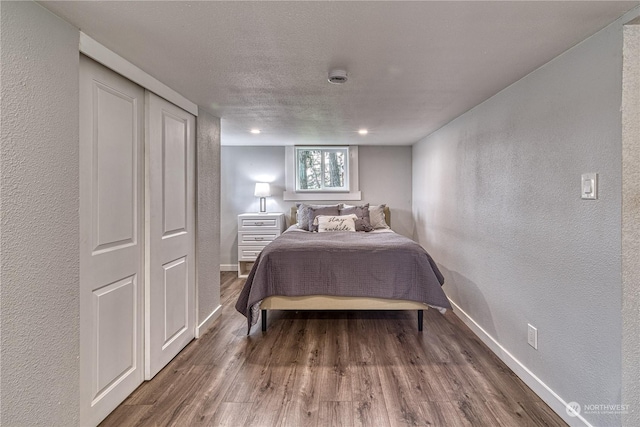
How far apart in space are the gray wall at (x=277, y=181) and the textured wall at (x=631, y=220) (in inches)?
142

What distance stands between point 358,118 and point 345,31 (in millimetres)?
1672

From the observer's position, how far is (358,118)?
10.2 ft

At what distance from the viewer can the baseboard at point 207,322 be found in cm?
270

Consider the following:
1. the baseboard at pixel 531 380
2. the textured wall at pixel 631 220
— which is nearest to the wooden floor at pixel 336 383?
the baseboard at pixel 531 380

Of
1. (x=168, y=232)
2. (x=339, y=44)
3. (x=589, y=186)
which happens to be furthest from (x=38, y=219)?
(x=589, y=186)

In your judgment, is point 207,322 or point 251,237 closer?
point 207,322

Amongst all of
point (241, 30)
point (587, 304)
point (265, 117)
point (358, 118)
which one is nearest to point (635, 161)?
point (587, 304)

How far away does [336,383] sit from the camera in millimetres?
1989

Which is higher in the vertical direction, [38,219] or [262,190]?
[262,190]

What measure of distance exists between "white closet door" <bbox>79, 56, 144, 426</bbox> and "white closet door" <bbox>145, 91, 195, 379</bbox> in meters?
0.06

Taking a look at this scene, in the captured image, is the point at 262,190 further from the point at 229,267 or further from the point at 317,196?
the point at 229,267

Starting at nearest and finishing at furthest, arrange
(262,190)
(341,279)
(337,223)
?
1. (341,279)
2. (337,223)
3. (262,190)

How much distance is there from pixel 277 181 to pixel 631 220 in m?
4.26

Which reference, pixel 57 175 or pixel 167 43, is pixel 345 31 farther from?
pixel 57 175
